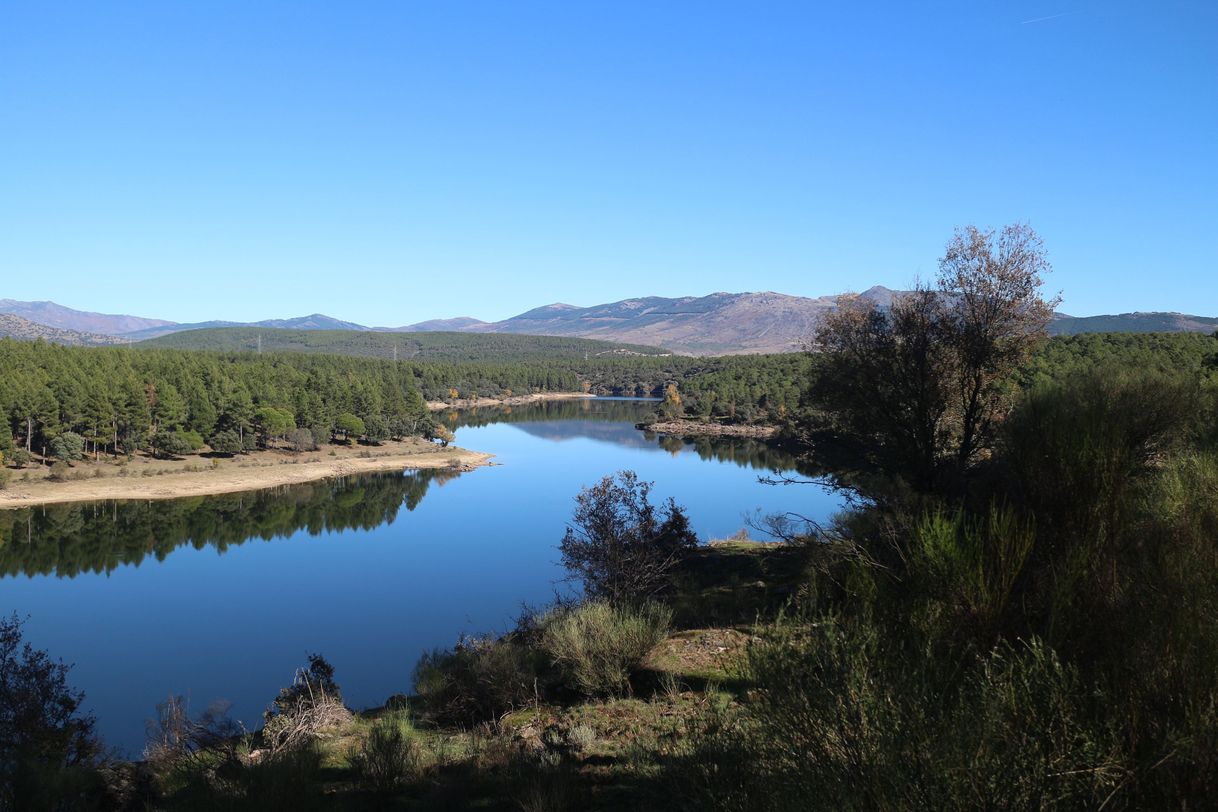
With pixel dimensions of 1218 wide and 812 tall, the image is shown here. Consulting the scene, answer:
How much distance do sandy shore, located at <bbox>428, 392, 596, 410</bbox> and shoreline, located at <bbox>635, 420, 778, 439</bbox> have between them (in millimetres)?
37640

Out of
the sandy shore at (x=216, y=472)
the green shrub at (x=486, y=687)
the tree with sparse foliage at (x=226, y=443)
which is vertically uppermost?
the green shrub at (x=486, y=687)

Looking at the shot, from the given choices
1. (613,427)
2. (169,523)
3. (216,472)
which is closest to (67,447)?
(216,472)

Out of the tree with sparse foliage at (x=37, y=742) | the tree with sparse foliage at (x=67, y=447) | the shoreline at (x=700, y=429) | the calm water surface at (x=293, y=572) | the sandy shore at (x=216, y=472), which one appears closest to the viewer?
the tree with sparse foliage at (x=37, y=742)

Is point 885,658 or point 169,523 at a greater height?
point 885,658

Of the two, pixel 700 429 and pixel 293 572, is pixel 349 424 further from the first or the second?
pixel 700 429

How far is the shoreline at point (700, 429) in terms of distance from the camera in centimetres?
8175

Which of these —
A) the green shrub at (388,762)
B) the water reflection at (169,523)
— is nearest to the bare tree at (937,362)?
the green shrub at (388,762)

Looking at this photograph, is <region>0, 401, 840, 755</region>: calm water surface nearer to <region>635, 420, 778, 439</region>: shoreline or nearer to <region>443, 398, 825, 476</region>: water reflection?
<region>443, 398, 825, 476</region>: water reflection

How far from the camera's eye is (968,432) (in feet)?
46.8

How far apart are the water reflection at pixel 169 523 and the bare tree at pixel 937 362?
1323 inches

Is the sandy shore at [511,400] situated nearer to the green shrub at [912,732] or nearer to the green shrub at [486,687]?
the green shrub at [486,687]

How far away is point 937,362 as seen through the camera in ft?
47.6

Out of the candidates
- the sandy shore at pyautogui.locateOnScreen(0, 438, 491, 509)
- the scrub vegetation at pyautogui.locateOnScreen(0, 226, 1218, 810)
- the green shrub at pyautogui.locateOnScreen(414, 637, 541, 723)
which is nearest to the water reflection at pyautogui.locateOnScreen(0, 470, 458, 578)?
the sandy shore at pyautogui.locateOnScreen(0, 438, 491, 509)

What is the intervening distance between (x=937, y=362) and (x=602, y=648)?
9.01 meters
